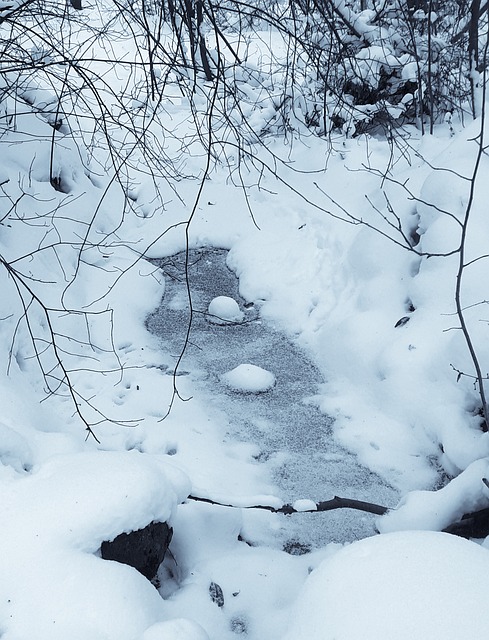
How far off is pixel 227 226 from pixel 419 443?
11.9 ft

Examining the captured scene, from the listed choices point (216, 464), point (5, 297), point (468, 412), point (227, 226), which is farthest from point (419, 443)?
point (227, 226)

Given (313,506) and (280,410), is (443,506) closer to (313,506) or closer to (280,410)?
(313,506)

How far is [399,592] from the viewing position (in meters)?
1.60

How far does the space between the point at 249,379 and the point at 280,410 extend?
1.07 feet

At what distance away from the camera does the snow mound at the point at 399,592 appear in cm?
150

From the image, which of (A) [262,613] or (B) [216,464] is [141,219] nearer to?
(B) [216,464]

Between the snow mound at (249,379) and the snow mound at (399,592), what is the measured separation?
85.0 inches

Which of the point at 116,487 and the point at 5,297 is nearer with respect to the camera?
the point at 116,487

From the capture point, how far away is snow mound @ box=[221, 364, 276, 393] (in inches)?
157

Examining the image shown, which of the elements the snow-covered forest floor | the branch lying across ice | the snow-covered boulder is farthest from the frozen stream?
the snow-covered boulder

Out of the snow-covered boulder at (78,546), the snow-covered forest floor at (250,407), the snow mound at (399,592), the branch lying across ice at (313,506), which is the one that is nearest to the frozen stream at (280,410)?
the snow-covered forest floor at (250,407)

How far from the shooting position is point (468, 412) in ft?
10.8

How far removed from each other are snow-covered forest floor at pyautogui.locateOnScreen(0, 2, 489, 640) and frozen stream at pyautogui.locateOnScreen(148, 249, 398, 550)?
2 centimetres

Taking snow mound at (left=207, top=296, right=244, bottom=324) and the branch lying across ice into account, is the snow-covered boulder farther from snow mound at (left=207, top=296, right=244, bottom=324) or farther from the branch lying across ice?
snow mound at (left=207, top=296, right=244, bottom=324)
